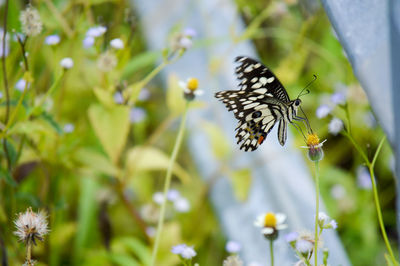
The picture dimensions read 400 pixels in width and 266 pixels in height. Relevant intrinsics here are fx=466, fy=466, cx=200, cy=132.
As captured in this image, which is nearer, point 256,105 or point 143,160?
point 256,105

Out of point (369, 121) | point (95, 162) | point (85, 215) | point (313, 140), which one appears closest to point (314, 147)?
point (313, 140)

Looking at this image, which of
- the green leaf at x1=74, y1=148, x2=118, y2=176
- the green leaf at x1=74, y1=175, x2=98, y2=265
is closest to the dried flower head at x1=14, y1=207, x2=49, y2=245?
the green leaf at x1=74, y1=148, x2=118, y2=176

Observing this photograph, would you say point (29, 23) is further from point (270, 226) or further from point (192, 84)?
point (270, 226)

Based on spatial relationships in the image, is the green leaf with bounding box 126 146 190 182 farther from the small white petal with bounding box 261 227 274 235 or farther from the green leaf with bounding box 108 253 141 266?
the small white petal with bounding box 261 227 274 235

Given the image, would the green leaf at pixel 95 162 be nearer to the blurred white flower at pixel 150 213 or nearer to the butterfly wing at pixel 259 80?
the blurred white flower at pixel 150 213

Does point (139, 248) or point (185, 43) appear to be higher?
point (185, 43)

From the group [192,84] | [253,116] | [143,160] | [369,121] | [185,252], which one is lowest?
[185,252]

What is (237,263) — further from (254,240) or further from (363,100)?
(363,100)
